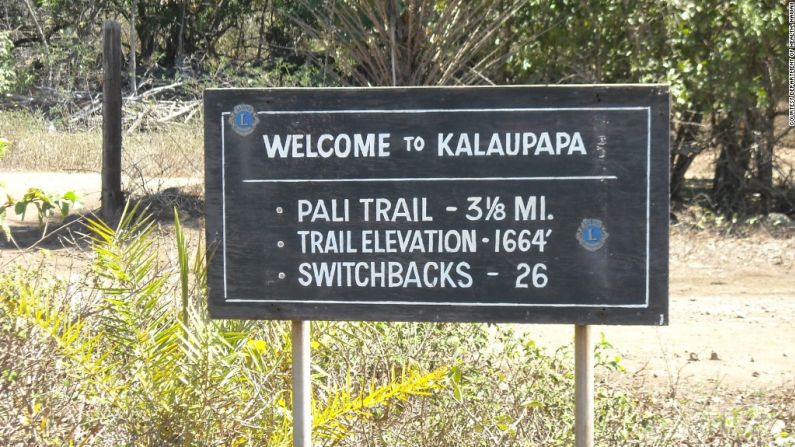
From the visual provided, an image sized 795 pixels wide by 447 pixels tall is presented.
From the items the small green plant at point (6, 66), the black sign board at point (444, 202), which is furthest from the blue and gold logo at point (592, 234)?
the small green plant at point (6, 66)

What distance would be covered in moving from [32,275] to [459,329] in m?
2.09

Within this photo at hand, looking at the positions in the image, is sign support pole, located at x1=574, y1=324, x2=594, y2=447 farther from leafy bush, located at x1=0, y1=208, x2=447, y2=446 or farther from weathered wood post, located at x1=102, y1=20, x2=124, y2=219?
weathered wood post, located at x1=102, y1=20, x2=124, y2=219

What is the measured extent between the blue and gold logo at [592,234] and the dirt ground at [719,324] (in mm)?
1704

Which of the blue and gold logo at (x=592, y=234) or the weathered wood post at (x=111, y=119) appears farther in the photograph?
the weathered wood post at (x=111, y=119)

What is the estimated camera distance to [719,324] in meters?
7.14

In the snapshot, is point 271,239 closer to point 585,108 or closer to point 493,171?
point 493,171

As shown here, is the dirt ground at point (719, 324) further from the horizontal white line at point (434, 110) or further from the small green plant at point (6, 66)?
the small green plant at point (6, 66)

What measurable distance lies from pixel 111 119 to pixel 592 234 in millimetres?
8173

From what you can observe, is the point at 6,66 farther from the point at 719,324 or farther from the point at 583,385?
the point at 583,385

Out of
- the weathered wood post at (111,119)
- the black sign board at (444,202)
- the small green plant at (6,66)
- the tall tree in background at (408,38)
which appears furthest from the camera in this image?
the small green plant at (6,66)

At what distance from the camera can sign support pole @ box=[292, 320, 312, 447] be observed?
344cm

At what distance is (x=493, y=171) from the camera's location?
329 cm

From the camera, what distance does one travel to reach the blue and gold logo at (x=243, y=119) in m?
3.41

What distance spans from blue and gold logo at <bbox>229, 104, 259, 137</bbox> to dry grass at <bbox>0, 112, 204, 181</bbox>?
9.49 meters
